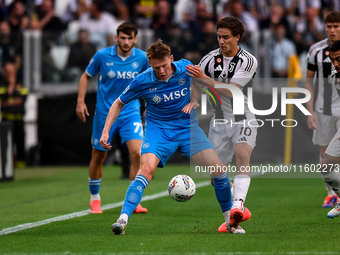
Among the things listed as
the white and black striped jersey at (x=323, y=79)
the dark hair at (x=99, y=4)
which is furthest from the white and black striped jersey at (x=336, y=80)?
the dark hair at (x=99, y=4)

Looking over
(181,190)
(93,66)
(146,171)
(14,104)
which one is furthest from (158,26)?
(146,171)

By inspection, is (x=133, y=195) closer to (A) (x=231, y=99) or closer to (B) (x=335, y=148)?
(A) (x=231, y=99)

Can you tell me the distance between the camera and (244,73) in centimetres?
620

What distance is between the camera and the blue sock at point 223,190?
5938mm

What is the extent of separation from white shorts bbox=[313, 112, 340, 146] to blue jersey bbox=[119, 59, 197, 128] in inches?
97.1

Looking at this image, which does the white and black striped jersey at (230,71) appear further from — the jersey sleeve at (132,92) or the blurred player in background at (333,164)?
the blurred player in background at (333,164)

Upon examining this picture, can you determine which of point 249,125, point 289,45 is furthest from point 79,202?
point 289,45

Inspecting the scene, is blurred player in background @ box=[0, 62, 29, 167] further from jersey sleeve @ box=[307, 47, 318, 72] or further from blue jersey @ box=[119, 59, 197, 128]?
blue jersey @ box=[119, 59, 197, 128]

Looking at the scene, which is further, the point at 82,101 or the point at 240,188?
the point at 82,101

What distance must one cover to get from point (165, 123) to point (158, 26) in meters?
10.7

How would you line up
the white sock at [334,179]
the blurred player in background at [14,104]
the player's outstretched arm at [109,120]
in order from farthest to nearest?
the blurred player in background at [14,104]
the white sock at [334,179]
the player's outstretched arm at [109,120]

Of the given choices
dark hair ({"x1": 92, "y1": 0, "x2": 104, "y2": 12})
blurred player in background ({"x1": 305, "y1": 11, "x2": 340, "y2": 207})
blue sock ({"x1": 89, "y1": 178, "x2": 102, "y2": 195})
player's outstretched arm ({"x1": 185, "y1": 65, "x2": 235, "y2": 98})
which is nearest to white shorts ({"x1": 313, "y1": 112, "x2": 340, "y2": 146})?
blurred player in background ({"x1": 305, "y1": 11, "x2": 340, "y2": 207})

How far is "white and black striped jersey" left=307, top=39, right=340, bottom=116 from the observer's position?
25.5ft

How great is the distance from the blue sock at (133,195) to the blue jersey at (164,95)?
0.66m
